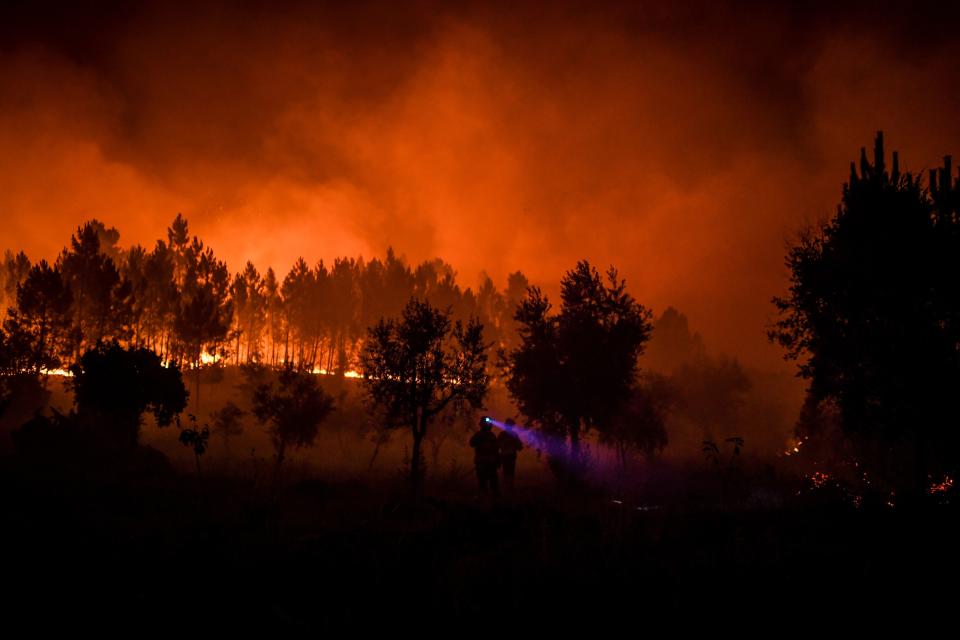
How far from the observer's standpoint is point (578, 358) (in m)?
24.0

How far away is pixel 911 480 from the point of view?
2503 cm

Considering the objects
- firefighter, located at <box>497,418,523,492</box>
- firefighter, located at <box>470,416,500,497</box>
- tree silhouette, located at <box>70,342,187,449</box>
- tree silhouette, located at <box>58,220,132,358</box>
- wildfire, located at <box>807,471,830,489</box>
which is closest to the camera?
firefighter, located at <box>470,416,500,497</box>

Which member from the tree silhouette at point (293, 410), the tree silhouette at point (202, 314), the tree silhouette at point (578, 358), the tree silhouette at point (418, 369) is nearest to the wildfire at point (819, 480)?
the tree silhouette at point (578, 358)

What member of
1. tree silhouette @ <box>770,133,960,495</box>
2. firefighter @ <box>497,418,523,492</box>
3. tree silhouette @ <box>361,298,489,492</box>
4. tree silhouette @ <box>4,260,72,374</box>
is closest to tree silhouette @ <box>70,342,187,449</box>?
tree silhouette @ <box>361,298,489,492</box>

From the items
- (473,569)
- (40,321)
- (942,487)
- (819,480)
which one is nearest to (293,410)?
(473,569)

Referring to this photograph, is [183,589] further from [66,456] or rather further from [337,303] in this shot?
[337,303]

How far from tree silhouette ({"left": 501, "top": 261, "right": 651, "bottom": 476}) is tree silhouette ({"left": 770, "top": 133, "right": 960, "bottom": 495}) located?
26.5 feet

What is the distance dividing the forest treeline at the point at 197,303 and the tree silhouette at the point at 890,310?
1647 cm

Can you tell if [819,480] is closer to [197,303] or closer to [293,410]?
[293,410]

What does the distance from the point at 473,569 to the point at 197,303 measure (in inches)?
2063

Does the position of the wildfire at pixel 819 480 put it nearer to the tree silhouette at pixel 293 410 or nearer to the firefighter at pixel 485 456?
the firefighter at pixel 485 456

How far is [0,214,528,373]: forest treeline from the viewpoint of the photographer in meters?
43.3

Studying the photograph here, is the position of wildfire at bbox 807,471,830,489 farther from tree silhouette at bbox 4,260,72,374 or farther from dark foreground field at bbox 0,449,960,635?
tree silhouette at bbox 4,260,72,374

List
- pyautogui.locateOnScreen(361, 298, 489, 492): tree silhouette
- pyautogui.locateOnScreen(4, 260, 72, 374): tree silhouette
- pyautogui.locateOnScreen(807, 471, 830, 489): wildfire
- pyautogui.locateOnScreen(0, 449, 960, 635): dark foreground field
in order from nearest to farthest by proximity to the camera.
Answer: pyautogui.locateOnScreen(0, 449, 960, 635): dark foreground field
pyautogui.locateOnScreen(807, 471, 830, 489): wildfire
pyautogui.locateOnScreen(361, 298, 489, 492): tree silhouette
pyautogui.locateOnScreen(4, 260, 72, 374): tree silhouette
